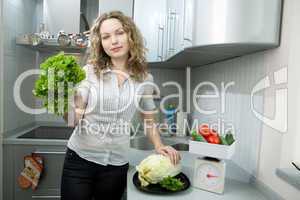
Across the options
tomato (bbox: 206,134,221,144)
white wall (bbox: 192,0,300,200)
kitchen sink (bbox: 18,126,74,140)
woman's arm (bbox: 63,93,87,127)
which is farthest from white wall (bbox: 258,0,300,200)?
kitchen sink (bbox: 18,126,74,140)

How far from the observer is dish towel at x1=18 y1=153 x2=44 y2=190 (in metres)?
1.82

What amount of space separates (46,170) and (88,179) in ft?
2.80

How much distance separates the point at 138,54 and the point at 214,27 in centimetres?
45

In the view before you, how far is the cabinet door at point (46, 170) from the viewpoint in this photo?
187 centimetres

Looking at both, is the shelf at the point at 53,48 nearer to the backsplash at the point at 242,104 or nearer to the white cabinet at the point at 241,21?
the backsplash at the point at 242,104

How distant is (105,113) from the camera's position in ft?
3.93

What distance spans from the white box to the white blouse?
39 centimetres

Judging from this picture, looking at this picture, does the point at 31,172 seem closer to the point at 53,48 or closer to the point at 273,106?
the point at 53,48

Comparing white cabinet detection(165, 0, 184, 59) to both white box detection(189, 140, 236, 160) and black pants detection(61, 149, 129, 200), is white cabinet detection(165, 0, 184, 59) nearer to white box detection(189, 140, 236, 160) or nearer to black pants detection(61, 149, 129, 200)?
white box detection(189, 140, 236, 160)

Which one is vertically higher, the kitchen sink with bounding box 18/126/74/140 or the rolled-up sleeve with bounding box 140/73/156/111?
the rolled-up sleeve with bounding box 140/73/156/111

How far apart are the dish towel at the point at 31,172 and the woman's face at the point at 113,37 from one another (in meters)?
1.10

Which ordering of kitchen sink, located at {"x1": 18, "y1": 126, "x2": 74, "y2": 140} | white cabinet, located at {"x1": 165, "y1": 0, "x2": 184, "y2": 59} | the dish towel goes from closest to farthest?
white cabinet, located at {"x1": 165, "y1": 0, "x2": 184, "y2": 59}, the dish towel, kitchen sink, located at {"x1": 18, "y1": 126, "x2": 74, "y2": 140}

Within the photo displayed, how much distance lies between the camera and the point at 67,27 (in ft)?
7.11

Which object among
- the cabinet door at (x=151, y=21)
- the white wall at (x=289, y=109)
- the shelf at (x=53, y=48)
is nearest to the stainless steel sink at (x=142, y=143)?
the cabinet door at (x=151, y=21)
